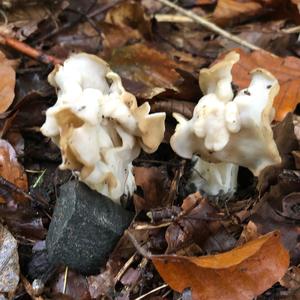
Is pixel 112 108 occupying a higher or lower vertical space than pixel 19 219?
higher

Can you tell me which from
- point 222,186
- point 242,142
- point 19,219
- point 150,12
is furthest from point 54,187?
point 150,12

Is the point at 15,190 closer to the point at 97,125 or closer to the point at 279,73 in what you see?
the point at 97,125

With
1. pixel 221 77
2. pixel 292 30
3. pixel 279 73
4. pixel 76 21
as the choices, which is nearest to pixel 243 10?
pixel 292 30

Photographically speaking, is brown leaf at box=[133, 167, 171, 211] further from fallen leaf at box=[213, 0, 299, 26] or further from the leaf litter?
fallen leaf at box=[213, 0, 299, 26]

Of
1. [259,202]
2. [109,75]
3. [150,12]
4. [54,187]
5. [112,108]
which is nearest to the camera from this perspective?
[112,108]

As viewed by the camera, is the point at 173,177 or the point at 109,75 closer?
the point at 109,75

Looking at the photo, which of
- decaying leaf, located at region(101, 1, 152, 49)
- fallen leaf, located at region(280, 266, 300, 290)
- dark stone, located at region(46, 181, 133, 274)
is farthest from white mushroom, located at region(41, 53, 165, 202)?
decaying leaf, located at region(101, 1, 152, 49)

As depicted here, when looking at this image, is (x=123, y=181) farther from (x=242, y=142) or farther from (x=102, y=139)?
(x=242, y=142)
